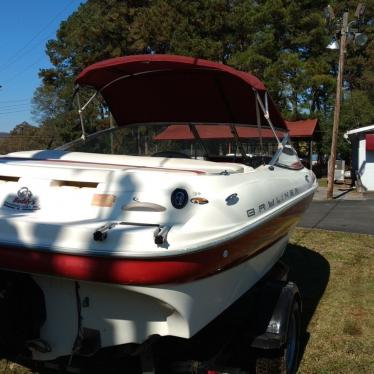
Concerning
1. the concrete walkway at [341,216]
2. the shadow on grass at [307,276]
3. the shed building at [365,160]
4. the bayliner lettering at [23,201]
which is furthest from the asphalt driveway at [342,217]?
the bayliner lettering at [23,201]

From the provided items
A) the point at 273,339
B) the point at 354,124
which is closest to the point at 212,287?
the point at 273,339

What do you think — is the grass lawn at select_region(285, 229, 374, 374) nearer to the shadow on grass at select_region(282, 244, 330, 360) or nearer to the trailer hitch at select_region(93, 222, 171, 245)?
the shadow on grass at select_region(282, 244, 330, 360)

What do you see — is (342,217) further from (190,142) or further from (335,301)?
(190,142)

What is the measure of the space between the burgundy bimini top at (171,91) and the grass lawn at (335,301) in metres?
1.96

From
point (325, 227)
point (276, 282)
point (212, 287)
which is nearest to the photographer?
point (212, 287)

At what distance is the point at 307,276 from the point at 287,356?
2.89 m

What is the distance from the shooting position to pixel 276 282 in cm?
401

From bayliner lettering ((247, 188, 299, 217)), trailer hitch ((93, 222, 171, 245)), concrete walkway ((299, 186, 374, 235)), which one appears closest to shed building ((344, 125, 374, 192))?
concrete walkway ((299, 186, 374, 235))

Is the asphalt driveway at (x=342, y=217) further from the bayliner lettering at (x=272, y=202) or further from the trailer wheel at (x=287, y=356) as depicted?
the trailer wheel at (x=287, y=356)

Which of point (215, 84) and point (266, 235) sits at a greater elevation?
point (215, 84)

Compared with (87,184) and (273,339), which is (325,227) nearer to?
(273,339)

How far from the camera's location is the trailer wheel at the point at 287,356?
139 inches

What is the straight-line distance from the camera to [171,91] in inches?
239

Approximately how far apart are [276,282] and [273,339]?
61 centimetres
